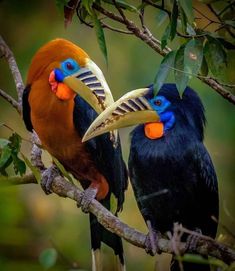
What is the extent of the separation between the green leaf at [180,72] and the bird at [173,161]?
658 mm

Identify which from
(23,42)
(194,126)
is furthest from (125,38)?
(194,126)

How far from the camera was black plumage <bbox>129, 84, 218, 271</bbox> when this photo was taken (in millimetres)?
3910

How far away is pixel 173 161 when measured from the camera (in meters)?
3.91

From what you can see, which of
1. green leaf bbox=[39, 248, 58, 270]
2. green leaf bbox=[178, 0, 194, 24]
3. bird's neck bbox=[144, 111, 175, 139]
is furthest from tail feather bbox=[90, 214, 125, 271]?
green leaf bbox=[178, 0, 194, 24]

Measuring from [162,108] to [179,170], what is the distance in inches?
11.2

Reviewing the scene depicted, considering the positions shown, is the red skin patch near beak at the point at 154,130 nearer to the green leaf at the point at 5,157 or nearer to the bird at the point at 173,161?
the bird at the point at 173,161

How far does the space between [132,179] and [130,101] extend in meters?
0.39

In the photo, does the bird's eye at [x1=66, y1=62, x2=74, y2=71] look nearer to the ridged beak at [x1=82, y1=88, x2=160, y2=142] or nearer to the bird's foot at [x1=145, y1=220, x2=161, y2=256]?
the ridged beak at [x1=82, y1=88, x2=160, y2=142]

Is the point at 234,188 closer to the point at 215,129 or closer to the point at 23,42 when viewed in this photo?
the point at 215,129

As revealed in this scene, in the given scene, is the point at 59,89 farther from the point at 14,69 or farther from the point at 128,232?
the point at 128,232

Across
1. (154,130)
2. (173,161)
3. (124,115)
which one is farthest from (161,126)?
(124,115)

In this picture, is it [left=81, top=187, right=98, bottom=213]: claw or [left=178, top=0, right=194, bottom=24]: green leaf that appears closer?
[left=178, top=0, right=194, bottom=24]: green leaf

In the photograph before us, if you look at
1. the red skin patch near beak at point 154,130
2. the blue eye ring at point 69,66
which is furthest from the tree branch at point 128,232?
the blue eye ring at point 69,66

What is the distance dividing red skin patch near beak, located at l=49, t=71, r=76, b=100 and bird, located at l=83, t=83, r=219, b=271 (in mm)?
520
